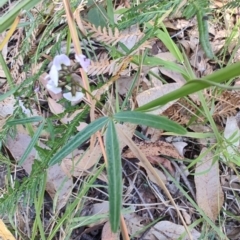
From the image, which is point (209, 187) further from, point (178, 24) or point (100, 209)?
point (178, 24)

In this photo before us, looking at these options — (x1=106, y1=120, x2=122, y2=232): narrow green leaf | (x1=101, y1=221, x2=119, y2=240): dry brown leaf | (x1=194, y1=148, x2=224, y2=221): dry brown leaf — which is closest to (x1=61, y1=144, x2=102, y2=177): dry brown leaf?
(x1=101, y1=221, x2=119, y2=240): dry brown leaf

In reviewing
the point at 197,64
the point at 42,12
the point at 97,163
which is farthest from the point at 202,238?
the point at 42,12

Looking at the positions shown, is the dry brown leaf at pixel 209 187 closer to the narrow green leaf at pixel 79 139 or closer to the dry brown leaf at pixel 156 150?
the dry brown leaf at pixel 156 150

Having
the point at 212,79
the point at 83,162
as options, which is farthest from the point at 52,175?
the point at 212,79

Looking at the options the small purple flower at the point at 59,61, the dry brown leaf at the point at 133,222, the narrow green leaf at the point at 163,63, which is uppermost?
the small purple flower at the point at 59,61

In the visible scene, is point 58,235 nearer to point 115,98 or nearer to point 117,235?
point 117,235

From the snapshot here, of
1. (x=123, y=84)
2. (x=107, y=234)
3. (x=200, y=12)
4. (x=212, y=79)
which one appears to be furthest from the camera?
(x=123, y=84)

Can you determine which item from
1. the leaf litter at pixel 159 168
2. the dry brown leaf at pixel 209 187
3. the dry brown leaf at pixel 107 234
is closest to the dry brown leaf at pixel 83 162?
the leaf litter at pixel 159 168
